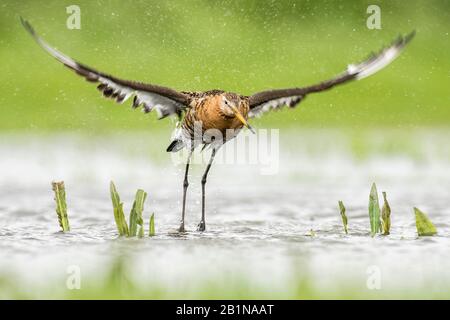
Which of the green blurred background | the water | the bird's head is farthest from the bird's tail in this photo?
the green blurred background

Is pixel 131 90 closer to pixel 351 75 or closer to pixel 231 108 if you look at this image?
pixel 231 108

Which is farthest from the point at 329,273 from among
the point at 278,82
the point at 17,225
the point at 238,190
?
the point at 278,82

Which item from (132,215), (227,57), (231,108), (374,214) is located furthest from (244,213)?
(227,57)

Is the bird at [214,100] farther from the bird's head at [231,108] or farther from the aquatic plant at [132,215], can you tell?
the aquatic plant at [132,215]

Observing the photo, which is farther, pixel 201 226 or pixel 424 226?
pixel 201 226

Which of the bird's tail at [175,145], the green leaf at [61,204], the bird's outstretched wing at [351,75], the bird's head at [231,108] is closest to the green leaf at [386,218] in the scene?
the bird's outstretched wing at [351,75]
